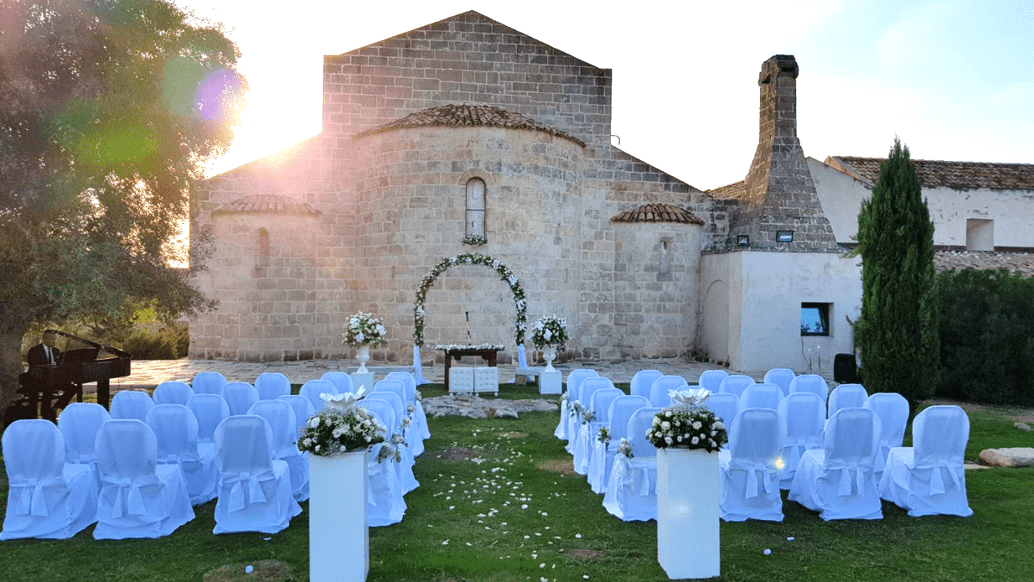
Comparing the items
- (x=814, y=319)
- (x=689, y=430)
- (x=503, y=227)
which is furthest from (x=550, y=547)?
(x=814, y=319)

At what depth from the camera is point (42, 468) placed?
19.7 feet

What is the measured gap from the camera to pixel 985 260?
18844 millimetres

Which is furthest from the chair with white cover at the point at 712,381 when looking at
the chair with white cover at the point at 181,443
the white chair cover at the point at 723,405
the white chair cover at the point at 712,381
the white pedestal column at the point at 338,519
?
the chair with white cover at the point at 181,443

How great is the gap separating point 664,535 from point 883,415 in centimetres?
367

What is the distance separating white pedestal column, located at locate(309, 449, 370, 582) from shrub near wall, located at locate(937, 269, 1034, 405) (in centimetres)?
1282

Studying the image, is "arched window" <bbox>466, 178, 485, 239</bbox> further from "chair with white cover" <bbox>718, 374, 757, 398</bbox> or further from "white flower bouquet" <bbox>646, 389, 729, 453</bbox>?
"white flower bouquet" <bbox>646, 389, 729, 453</bbox>

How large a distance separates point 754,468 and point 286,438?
4.64m

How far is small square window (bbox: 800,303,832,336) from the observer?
1858cm

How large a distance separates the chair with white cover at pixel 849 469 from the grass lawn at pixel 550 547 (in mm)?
163

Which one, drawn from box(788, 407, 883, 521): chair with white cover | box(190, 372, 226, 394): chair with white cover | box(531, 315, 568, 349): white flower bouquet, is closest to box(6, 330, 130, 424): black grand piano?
box(190, 372, 226, 394): chair with white cover

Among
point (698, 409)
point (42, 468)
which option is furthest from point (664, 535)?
point (42, 468)

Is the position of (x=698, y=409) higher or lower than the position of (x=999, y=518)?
higher

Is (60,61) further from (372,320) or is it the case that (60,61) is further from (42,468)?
(372,320)

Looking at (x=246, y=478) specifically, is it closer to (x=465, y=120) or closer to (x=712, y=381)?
(x=712, y=381)
